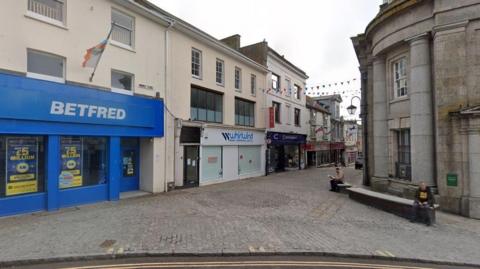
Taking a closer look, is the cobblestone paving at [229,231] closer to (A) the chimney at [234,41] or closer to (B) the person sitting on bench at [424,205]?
(B) the person sitting on bench at [424,205]

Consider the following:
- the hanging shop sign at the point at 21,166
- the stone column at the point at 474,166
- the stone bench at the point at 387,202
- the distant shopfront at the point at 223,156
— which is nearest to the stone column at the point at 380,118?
the stone bench at the point at 387,202

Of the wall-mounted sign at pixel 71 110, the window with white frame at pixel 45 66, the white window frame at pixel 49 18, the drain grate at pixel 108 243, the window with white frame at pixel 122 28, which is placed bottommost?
the drain grate at pixel 108 243

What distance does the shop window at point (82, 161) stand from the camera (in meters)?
10.4

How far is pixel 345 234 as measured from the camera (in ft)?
25.6

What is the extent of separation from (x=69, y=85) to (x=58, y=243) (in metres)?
5.85

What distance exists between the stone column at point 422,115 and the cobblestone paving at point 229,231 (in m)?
2.10

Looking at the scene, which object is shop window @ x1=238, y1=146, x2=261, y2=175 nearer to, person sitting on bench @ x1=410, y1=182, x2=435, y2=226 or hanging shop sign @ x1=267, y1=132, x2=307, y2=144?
hanging shop sign @ x1=267, y1=132, x2=307, y2=144

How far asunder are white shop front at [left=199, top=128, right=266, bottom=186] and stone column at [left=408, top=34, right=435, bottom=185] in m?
10.1

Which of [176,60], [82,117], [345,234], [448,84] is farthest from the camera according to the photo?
[176,60]

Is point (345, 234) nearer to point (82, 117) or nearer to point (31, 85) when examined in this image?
point (82, 117)

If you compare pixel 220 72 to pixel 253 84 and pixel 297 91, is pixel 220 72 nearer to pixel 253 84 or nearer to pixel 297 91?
pixel 253 84

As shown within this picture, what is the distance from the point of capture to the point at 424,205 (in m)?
9.31

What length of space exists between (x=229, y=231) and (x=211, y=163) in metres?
9.82

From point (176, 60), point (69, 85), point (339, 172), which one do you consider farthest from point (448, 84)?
point (69, 85)
